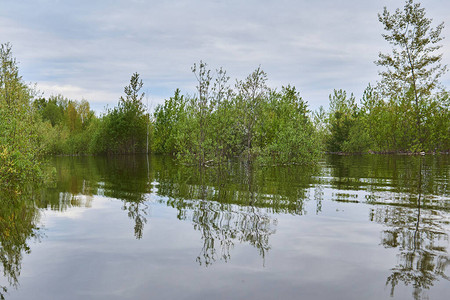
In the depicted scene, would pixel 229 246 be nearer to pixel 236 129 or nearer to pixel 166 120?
pixel 236 129

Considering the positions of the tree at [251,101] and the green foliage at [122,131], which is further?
the green foliage at [122,131]

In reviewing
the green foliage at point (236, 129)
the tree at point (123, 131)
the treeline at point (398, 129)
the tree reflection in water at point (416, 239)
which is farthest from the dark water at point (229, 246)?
the tree at point (123, 131)

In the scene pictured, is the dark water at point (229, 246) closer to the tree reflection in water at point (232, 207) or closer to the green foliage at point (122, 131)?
the tree reflection in water at point (232, 207)

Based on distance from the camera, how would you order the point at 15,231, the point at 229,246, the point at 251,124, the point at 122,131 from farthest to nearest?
the point at 122,131 < the point at 251,124 < the point at 15,231 < the point at 229,246

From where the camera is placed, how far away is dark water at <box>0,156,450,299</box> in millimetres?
4598

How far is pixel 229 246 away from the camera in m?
6.31

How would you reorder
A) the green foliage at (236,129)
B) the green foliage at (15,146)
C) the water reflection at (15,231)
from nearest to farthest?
the water reflection at (15,231), the green foliage at (15,146), the green foliage at (236,129)

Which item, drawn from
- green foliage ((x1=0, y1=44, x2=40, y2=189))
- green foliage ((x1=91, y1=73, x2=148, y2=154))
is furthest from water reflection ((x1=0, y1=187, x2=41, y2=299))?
green foliage ((x1=91, y1=73, x2=148, y2=154))

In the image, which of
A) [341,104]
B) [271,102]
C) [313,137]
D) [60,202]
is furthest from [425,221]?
[341,104]

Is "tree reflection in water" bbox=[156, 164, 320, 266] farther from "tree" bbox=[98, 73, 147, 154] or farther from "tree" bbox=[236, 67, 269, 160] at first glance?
"tree" bbox=[98, 73, 147, 154]

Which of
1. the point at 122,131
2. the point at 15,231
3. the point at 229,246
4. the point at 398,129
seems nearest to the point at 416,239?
the point at 229,246

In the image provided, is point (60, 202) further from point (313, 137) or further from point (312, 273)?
point (313, 137)

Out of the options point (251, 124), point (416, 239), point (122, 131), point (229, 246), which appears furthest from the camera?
point (122, 131)

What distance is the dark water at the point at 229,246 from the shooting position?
15.1 ft
